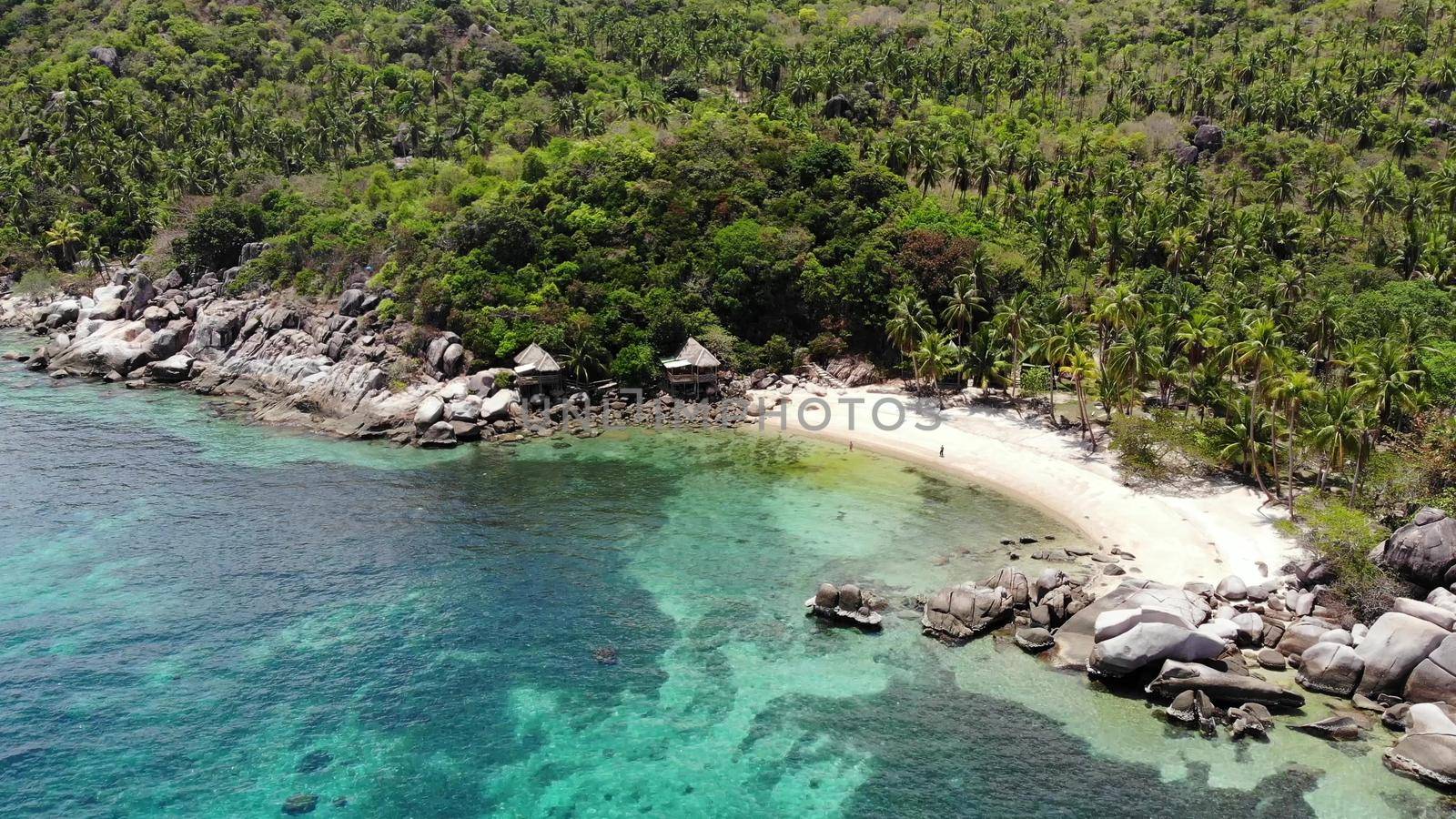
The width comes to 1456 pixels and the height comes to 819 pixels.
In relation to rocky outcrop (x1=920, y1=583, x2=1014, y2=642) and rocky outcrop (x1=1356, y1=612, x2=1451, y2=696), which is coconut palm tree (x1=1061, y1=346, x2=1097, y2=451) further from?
rocky outcrop (x1=1356, y1=612, x2=1451, y2=696)

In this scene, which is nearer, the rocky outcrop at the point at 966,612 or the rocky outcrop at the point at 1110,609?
the rocky outcrop at the point at 1110,609

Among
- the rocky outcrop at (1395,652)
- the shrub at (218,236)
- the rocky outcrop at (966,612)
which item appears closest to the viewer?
the rocky outcrop at (1395,652)

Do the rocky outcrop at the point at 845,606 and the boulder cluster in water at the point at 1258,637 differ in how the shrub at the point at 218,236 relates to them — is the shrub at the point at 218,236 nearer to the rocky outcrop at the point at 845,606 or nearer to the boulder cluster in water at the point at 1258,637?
the rocky outcrop at the point at 845,606

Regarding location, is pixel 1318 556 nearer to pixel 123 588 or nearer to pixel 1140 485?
pixel 1140 485

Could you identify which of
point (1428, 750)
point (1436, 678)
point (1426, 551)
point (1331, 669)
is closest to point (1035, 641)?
point (1331, 669)

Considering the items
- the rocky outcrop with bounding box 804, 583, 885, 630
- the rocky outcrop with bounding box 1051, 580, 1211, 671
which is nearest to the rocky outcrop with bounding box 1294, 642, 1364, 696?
the rocky outcrop with bounding box 1051, 580, 1211, 671

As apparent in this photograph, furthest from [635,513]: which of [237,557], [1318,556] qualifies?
[1318,556]

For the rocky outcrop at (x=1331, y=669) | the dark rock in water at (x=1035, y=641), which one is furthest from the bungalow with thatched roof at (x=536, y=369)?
the rocky outcrop at (x=1331, y=669)
